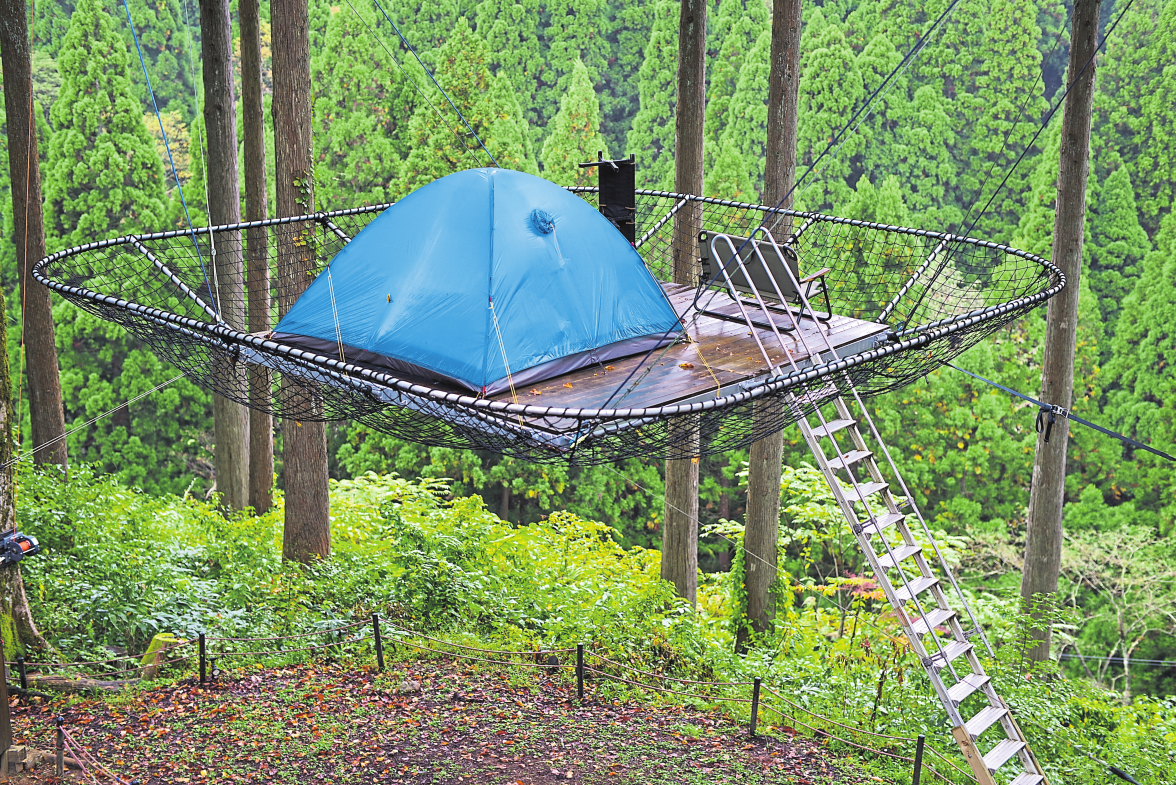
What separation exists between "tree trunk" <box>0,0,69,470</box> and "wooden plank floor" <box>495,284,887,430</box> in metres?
5.43

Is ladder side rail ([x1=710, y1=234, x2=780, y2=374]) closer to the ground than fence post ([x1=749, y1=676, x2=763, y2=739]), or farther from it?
farther from it

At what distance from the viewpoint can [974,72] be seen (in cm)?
2252

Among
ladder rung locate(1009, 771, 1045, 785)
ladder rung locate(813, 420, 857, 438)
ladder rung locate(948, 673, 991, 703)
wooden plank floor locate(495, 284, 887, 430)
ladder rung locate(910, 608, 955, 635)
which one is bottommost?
ladder rung locate(1009, 771, 1045, 785)

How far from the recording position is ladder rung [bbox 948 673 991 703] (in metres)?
5.04

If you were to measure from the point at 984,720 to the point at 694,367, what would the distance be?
2.47 metres

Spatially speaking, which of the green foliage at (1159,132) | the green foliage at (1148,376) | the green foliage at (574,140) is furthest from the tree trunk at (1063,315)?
the green foliage at (1159,132)

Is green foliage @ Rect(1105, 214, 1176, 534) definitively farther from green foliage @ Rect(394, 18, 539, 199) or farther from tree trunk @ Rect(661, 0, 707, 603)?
green foliage @ Rect(394, 18, 539, 199)

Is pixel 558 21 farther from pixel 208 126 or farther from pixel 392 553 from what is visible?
pixel 392 553

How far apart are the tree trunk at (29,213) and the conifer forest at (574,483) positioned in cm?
6

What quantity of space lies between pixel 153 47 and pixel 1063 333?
76.4 ft

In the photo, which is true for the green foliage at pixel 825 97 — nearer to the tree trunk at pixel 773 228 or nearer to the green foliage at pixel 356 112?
the green foliage at pixel 356 112

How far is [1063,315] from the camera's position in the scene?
28.4 feet

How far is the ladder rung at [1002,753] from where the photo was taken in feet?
17.0

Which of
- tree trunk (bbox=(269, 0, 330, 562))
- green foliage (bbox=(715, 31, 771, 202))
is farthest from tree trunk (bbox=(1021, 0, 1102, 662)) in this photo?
green foliage (bbox=(715, 31, 771, 202))
